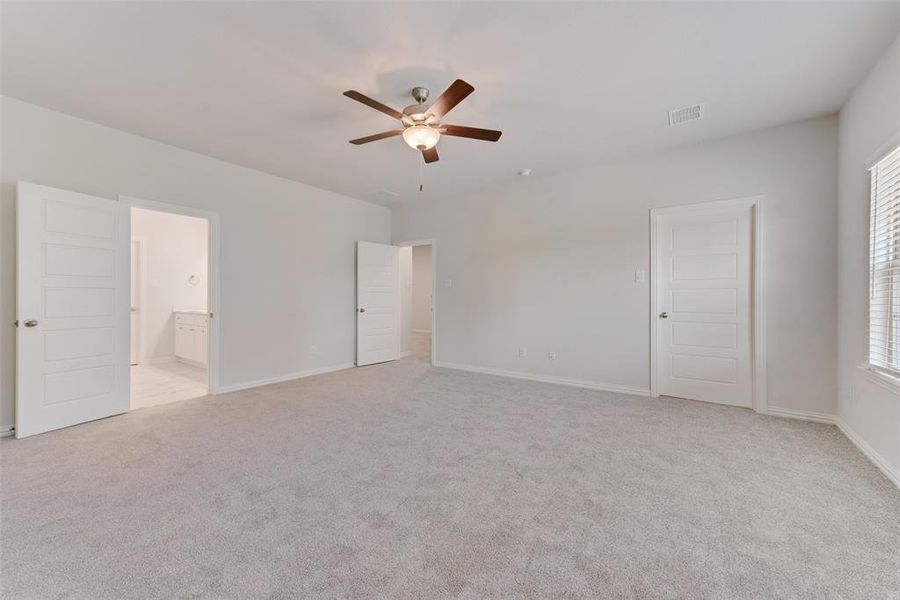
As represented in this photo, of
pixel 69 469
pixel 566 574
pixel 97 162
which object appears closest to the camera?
pixel 566 574

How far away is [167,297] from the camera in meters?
6.10

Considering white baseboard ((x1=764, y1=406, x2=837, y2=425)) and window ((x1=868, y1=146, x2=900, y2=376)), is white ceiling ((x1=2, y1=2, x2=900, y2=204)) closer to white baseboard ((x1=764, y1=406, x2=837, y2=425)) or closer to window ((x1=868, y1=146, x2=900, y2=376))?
window ((x1=868, y1=146, x2=900, y2=376))

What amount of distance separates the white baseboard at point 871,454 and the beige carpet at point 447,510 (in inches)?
2.3

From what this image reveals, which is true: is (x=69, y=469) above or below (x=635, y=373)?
below

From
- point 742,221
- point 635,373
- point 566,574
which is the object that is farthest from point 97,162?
point 742,221

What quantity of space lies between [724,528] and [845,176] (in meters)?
3.16

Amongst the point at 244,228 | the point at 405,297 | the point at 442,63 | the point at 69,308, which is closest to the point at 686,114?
the point at 442,63

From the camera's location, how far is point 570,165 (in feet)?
14.0

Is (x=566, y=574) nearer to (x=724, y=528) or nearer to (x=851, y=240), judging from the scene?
(x=724, y=528)

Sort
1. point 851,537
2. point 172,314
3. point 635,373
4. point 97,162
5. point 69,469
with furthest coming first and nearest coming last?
point 172,314
point 635,373
point 97,162
point 69,469
point 851,537

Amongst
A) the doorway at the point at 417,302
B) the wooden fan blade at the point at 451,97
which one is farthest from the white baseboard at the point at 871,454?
the doorway at the point at 417,302

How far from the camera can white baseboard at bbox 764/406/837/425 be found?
311 centimetres

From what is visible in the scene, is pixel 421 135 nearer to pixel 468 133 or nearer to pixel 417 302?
pixel 468 133

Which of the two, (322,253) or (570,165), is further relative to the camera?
(322,253)
